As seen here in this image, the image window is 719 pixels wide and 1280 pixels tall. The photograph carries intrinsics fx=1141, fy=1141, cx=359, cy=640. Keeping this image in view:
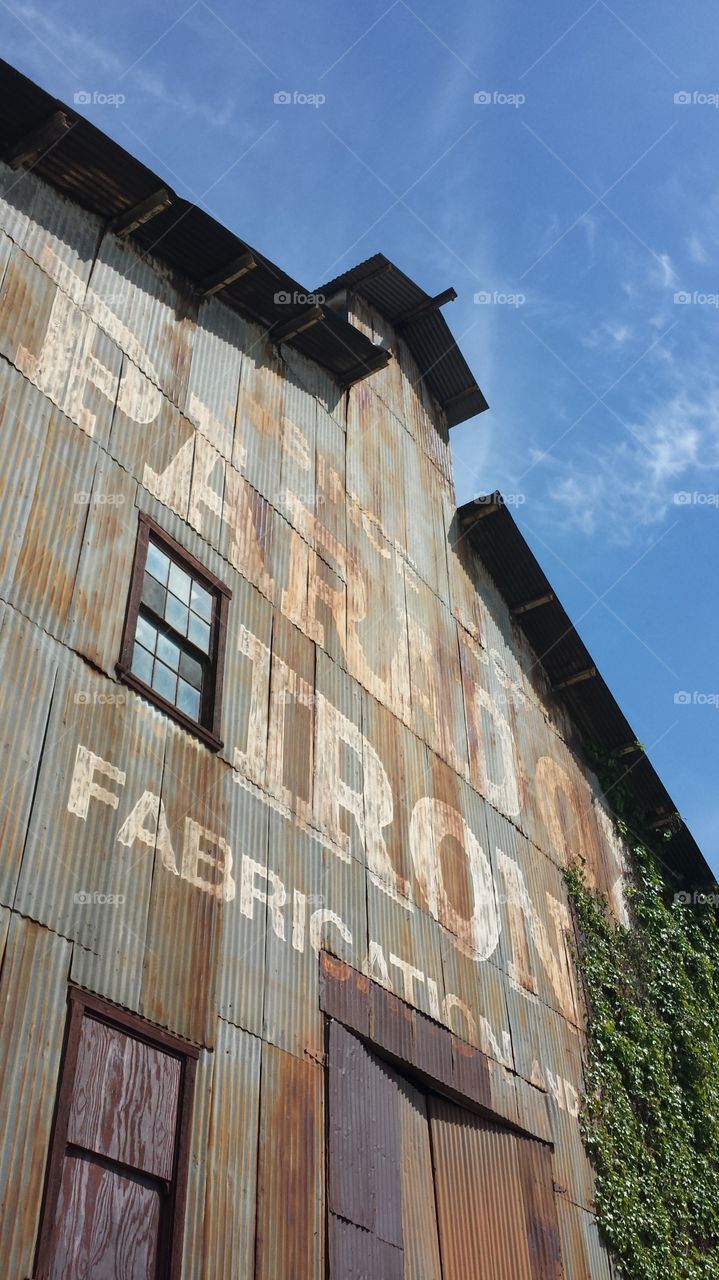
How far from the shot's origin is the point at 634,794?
2452cm

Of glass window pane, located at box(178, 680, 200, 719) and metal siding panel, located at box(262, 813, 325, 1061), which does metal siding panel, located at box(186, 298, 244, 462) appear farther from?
metal siding panel, located at box(262, 813, 325, 1061)

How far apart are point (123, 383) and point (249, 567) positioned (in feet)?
8.58

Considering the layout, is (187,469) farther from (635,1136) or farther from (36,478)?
(635,1136)

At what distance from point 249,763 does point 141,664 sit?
5.70 feet

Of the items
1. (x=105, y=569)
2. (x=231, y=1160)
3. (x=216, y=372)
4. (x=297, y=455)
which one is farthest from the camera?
(x=297, y=455)

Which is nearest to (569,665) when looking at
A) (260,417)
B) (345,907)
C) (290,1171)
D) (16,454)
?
(260,417)

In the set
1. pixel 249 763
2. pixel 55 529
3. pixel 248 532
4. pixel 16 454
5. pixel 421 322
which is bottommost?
pixel 249 763

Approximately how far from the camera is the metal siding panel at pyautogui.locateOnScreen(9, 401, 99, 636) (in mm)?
10281

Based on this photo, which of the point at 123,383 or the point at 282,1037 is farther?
the point at 123,383

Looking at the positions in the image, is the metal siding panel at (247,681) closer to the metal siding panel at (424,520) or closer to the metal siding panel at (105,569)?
the metal siding panel at (105,569)

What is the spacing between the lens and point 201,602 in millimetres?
12820

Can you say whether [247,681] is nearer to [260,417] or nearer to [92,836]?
[92,836]

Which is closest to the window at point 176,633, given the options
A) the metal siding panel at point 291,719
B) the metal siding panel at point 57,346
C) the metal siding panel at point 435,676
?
the metal siding panel at point 291,719

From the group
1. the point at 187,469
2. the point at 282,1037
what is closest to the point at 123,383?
the point at 187,469
